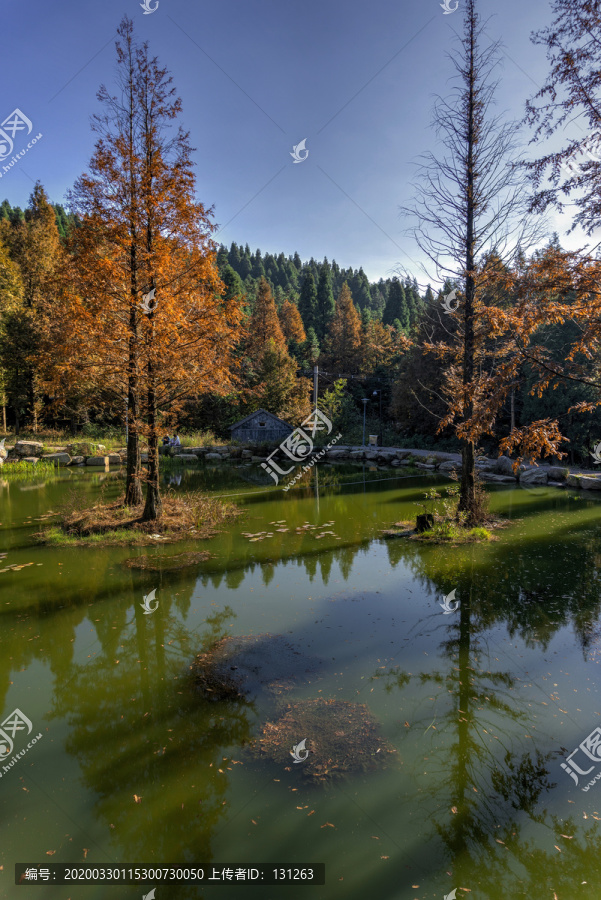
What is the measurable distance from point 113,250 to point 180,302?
1.52 metres

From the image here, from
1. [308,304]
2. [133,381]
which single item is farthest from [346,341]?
[133,381]

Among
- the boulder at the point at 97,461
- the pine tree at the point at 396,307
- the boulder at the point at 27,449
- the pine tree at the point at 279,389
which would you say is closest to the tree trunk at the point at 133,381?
the boulder at the point at 97,461

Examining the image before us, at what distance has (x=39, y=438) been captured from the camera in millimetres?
27422

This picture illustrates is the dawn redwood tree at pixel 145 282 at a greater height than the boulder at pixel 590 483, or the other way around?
the dawn redwood tree at pixel 145 282

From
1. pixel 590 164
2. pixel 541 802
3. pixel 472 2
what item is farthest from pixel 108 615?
pixel 472 2

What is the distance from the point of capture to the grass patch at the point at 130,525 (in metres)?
9.61

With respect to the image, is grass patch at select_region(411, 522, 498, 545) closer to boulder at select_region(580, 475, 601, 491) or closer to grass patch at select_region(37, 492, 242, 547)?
grass patch at select_region(37, 492, 242, 547)

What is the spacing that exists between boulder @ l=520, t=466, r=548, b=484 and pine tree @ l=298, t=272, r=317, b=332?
38777mm

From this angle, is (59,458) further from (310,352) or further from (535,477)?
(310,352)

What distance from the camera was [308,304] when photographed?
178 feet

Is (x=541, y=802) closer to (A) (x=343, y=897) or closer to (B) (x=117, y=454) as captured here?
(A) (x=343, y=897)

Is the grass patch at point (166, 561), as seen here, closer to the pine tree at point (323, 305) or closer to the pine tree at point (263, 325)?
the pine tree at point (263, 325)

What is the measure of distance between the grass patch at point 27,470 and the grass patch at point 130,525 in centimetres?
988

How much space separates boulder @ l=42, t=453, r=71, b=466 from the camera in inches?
894
